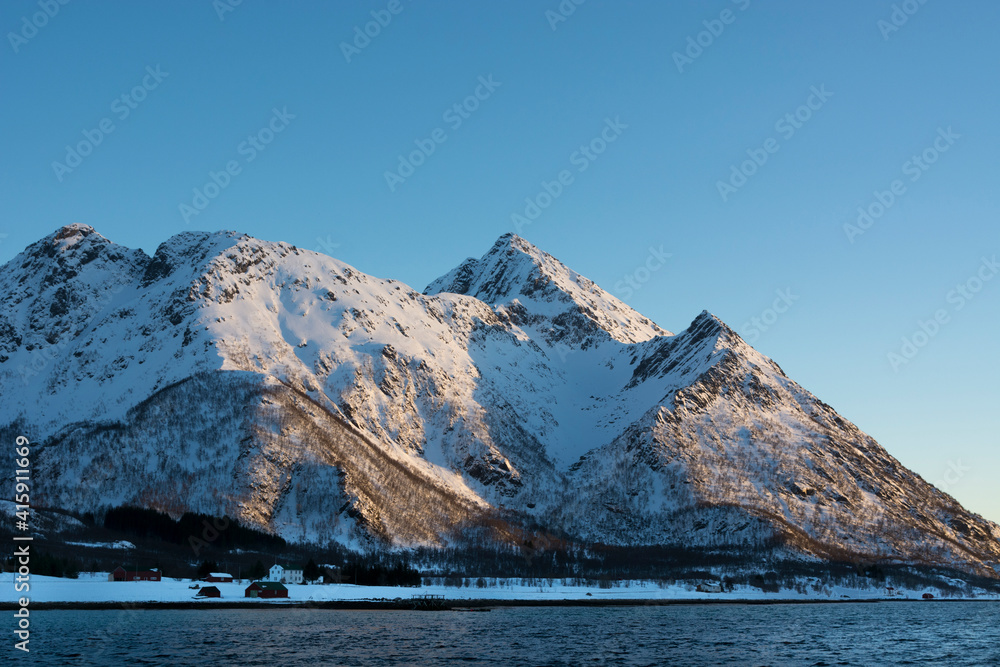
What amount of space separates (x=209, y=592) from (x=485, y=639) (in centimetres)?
8971

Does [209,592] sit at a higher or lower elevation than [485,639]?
higher

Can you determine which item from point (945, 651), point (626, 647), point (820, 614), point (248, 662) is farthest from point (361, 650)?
point (820, 614)

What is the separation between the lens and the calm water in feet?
332

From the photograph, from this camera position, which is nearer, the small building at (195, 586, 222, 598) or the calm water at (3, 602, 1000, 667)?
the calm water at (3, 602, 1000, 667)

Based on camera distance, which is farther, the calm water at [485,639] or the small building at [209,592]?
the small building at [209,592]

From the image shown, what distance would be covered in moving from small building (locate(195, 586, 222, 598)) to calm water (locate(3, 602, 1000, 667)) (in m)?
24.9

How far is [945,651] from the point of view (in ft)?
388

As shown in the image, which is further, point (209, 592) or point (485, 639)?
point (209, 592)

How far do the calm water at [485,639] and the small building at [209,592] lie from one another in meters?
24.9

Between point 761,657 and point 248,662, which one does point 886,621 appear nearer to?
point 761,657

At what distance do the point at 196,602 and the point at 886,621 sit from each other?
124 meters

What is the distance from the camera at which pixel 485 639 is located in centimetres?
12344

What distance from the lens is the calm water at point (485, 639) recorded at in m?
101

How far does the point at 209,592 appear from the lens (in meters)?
193
